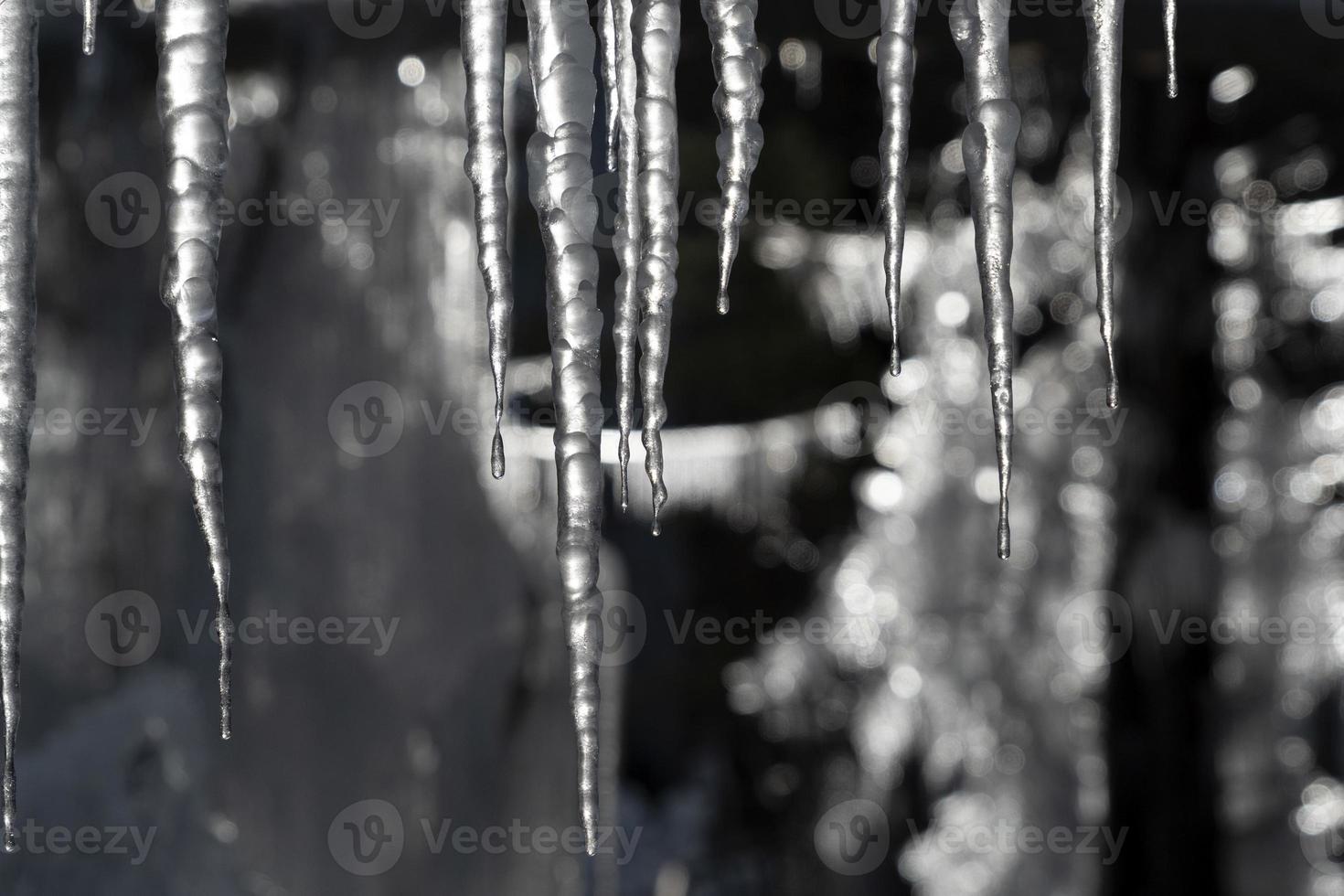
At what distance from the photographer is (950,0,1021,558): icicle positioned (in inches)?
26.3

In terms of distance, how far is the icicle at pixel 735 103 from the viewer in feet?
2.18

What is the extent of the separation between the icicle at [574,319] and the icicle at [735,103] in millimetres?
87

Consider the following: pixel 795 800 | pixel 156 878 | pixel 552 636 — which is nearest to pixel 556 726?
pixel 552 636

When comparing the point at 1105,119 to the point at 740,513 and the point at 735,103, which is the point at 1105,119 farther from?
the point at 740,513

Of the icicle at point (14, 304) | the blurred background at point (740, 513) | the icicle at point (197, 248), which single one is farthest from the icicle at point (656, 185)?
the blurred background at point (740, 513)

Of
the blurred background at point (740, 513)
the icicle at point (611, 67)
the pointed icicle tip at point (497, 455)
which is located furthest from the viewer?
the blurred background at point (740, 513)

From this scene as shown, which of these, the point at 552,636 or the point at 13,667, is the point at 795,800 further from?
the point at 13,667

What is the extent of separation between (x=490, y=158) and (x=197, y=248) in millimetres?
184

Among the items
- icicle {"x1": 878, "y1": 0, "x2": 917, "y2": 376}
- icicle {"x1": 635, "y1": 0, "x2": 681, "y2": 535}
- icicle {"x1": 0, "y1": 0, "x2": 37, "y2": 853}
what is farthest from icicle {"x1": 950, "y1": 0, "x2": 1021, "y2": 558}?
icicle {"x1": 0, "y1": 0, "x2": 37, "y2": 853}

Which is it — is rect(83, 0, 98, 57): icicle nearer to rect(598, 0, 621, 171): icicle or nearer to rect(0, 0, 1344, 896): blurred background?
rect(598, 0, 621, 171): icicle

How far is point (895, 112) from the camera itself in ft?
2.17

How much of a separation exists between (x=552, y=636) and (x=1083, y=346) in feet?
2.81

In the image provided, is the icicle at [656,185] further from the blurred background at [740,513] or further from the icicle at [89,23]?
the blurred background at [740,513]

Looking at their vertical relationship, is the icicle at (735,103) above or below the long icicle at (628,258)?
above
